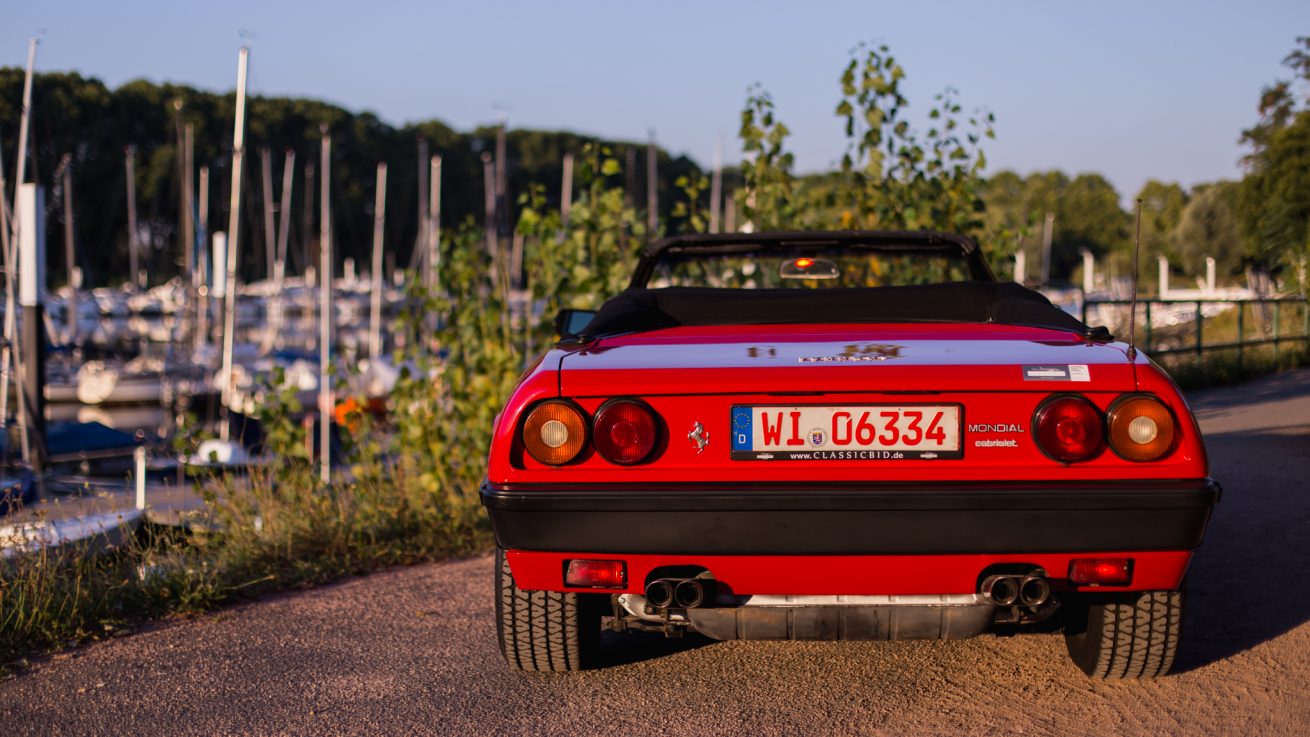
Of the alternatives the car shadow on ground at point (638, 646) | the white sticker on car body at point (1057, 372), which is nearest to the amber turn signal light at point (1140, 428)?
the white sticker on car body at point (1057, 372)

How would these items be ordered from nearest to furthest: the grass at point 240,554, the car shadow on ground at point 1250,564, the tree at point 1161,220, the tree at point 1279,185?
the car shadow on ground at point 1250,564
the grass at point 240,554
the tree at point 1279,185
the tree at point 1161,220

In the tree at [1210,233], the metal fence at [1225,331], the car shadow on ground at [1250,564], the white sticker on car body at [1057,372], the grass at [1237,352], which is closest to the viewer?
the white sticker on car body at [1057,372]

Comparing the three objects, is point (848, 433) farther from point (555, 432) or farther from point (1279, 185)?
point (1279, 185)

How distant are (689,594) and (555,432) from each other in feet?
1.94

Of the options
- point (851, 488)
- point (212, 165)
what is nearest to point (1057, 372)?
point (851, 488)

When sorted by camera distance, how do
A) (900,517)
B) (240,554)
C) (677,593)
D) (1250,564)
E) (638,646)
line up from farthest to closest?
(240,554) → (1250,564) → (638,646) → (677,593) → (900,517)

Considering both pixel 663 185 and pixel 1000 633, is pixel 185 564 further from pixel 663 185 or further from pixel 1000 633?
pixel 663 185

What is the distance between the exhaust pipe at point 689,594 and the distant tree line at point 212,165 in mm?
35671

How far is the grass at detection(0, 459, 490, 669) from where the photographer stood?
504cm

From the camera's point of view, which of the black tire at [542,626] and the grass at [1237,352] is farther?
the grass at [1237,352]

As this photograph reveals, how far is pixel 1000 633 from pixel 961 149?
6.05 meters

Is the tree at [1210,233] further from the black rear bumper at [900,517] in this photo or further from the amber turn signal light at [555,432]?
the amber turn signal light at [555,432]

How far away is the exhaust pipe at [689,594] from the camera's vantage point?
3.61 m

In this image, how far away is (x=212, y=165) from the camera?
67750mm
